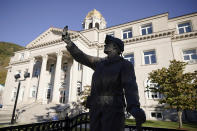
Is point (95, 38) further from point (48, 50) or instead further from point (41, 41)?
point (41, 41)

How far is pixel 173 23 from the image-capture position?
23125 millimetres

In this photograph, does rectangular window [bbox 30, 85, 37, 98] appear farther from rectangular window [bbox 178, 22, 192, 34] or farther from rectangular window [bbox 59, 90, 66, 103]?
rectangular window [bbox 178, 22, 192, 34]

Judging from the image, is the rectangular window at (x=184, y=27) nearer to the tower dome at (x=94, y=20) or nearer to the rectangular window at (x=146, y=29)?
the rectangular window at (x=146, y=29)

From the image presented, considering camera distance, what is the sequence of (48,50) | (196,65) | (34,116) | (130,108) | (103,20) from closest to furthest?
1. (130,108)
2. (34,116)
3. (196,65)
4. (48,50)
5. (103,20)

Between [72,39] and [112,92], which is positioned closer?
[112,92]

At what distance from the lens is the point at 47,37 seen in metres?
28.4

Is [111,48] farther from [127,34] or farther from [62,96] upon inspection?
[62,96]

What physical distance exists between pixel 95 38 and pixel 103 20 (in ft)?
37.0

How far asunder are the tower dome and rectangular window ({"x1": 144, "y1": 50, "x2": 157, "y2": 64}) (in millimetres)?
16060

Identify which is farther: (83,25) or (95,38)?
(83,25)

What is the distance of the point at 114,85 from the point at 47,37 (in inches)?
1153

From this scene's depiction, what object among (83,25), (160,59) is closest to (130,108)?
(160,59)

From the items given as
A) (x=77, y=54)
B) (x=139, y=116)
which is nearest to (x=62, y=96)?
(x=77, y=54)

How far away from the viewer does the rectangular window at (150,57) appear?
21.8 meters
